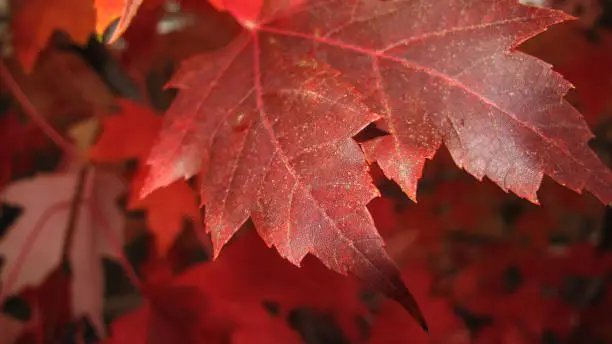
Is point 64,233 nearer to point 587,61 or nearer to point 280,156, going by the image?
point 280,156

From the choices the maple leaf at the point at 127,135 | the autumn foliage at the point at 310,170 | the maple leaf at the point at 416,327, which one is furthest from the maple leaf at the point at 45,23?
the maple leaf at the point at 416,327

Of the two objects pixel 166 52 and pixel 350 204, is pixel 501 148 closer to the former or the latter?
pixel 350 204

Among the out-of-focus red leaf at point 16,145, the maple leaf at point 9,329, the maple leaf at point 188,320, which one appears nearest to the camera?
the maple leaf at point 188,320

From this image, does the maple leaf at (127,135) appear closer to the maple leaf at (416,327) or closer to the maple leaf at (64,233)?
the maple leaf at (64,233)

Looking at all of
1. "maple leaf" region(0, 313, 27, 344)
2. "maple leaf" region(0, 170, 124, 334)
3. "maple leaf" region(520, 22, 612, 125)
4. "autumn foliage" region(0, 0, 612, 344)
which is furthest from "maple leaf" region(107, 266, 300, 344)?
"maple leaf" region(520, 22, 612, 125)

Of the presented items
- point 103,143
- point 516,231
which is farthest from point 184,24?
point 516,231

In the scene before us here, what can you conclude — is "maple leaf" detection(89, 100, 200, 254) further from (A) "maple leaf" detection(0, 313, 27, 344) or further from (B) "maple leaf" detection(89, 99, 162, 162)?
(A) "maple leaf" detection(0, 313, 27, 344)

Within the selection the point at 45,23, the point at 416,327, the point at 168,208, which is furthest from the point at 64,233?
the point at 416,327
